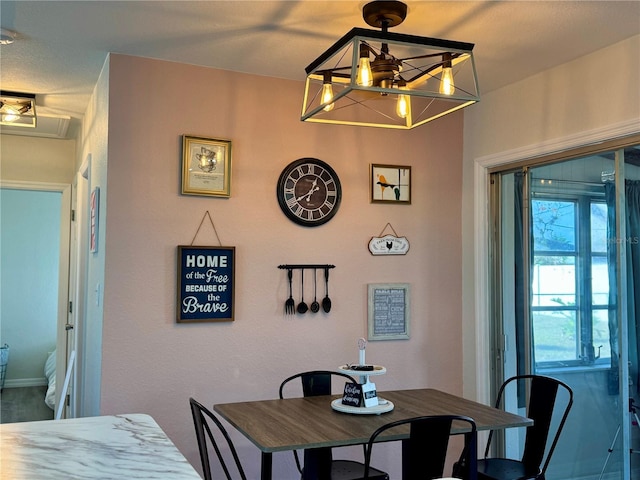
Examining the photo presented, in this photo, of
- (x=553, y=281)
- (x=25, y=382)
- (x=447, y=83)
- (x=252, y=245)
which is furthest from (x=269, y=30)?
(x=25, y=382)

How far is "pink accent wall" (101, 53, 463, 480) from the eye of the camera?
313cm

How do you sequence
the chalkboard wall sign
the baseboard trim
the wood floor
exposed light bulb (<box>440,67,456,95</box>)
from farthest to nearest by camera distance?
the baseboard trim
the wood floor
the chalkboard wall sign
exposed light bulb (<box>440,67,456,95</box>)

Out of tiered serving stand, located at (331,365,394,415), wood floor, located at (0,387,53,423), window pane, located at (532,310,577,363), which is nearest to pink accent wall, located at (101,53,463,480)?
window pane, located at (532,310,577,363)

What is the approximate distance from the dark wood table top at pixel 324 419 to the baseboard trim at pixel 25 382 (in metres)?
5.56

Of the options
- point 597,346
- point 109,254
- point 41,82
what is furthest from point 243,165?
point 597,346

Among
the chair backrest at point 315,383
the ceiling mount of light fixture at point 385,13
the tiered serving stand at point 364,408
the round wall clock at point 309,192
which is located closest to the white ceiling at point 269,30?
the ceiling mount of light fixture at point 385,13

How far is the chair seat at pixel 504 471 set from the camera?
264cm

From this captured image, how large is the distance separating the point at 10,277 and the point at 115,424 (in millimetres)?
6665

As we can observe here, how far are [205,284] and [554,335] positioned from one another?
6.31ft

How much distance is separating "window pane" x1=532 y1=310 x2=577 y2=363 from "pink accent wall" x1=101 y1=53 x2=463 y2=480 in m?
0.53

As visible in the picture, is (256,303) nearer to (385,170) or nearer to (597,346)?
(385,170)

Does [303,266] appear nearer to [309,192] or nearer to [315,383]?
[309,192]

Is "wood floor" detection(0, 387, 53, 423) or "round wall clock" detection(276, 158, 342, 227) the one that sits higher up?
"round wall clock" detection(276, 158, 342, 227)

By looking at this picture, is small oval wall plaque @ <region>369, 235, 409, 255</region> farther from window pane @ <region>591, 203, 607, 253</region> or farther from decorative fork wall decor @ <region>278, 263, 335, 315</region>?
window pane @ <region>591, 203, 607, 253</region>
